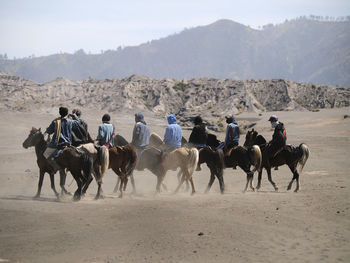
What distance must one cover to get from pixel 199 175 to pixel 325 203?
8.88 meters

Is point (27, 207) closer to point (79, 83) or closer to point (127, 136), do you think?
point (127, 136)

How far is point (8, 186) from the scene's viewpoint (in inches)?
645

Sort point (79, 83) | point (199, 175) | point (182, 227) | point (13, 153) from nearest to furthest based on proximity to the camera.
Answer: point (182, 227) < point (199, 175) < point (13, 153) < point (79, 83)

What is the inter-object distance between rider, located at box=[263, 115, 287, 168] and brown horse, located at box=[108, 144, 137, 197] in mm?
4169

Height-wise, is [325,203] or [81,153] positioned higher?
[81,153]

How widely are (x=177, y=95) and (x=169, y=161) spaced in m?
53.7

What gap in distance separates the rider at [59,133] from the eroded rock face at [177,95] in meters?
45.3

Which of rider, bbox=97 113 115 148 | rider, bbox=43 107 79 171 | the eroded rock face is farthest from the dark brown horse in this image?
the eroded rock face

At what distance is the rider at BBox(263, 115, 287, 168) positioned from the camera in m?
14.6

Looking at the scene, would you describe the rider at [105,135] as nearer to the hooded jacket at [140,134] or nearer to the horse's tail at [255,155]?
the hooded jacket at [140,134]

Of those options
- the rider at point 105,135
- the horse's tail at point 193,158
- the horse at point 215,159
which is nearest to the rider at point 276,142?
the horse at point 215,159

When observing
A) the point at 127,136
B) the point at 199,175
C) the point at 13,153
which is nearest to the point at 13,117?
the point at 127,136

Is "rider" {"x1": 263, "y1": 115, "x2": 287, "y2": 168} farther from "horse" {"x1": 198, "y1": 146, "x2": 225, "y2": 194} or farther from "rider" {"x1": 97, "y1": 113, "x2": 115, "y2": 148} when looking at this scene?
"rider" {"x1": 97, "y1": 113, "x2": 115, "y2": 148}

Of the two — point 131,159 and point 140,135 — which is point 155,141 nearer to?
point 140,135
